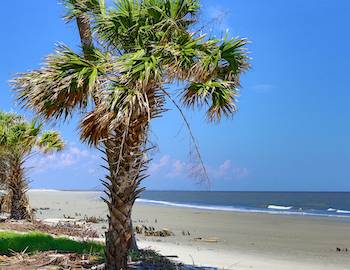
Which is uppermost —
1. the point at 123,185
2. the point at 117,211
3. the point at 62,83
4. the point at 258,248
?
the point at 62,83

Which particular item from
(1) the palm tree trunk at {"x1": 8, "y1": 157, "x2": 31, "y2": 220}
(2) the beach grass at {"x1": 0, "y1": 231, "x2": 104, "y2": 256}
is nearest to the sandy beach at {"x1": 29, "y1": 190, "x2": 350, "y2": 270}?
(2) the beach grass at {"x1": 0, "y1": 231, "x2": 104, "y2": 256}

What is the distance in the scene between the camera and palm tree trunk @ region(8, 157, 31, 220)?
18656mm

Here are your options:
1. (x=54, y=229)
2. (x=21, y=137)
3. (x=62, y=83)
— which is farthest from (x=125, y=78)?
(x=21, y=137)

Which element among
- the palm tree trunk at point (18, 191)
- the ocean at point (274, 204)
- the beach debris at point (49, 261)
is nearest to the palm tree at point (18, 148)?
the palm tree trunk at point (18, 191)

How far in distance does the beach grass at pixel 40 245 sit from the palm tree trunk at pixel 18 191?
5.70 metres

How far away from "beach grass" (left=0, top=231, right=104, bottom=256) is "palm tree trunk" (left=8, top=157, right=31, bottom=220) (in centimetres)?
570

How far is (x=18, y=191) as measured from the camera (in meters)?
18.9

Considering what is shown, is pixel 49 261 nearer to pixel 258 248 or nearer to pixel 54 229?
pixel 54 229

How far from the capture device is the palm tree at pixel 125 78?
8102 millimetres

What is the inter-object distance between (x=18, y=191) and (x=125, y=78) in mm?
12667

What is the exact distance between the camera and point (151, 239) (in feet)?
58.5

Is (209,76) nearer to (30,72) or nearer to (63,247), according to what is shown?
(30,72)

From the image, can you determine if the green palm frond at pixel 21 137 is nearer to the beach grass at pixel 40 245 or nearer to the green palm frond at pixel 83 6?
the beach grass at pixel 40 245

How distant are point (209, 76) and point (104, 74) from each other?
6.03ft
